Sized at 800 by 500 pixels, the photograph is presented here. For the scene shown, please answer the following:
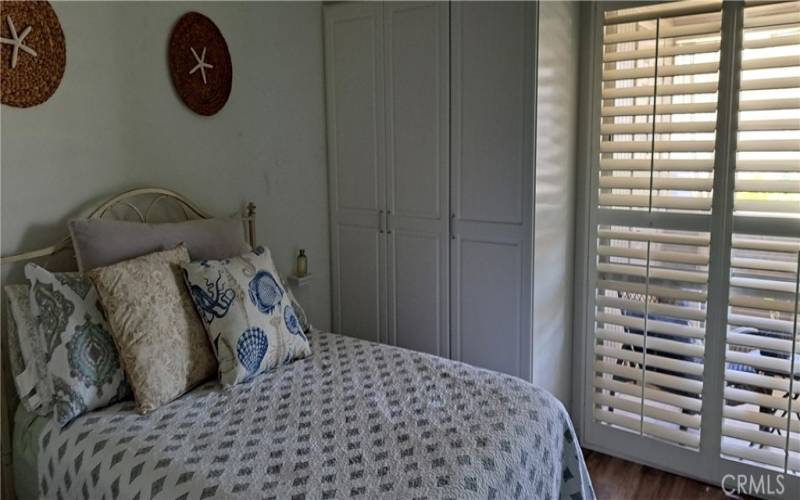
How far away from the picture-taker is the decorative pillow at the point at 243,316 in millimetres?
1959

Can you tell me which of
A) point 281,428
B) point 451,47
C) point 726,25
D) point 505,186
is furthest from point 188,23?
point 726,25

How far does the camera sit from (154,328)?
1835mm

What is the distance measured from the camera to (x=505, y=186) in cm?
253

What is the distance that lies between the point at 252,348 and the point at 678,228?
6.23ft

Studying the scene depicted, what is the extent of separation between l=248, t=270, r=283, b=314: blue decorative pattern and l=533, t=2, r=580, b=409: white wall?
1.10 meters

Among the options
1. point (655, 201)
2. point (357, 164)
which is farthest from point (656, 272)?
point (357, 164)

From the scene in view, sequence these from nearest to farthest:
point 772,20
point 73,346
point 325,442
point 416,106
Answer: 1. point 325,442
2. point 73,346
3. point 772,20
4. point 416,106

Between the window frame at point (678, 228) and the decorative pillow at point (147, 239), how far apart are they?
1.63 m

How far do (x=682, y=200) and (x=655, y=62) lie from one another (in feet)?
2.02

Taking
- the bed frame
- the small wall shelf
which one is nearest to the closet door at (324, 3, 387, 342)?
the small wall shelf

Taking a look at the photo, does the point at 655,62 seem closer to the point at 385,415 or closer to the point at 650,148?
the point at 650,148

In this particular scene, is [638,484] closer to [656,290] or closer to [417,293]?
[656,290]

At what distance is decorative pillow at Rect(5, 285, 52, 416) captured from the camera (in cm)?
179

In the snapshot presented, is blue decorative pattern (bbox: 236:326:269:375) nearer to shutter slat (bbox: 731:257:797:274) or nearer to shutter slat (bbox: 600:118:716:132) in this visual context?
shutter slat (bbox: 600:118:716:132)
